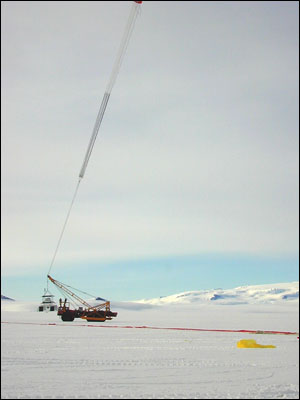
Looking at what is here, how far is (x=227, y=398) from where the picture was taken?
10172 mm

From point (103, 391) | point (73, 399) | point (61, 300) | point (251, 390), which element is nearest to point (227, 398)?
point (251, 390)

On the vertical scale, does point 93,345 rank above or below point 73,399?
below

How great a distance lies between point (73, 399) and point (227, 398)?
425 centimetres

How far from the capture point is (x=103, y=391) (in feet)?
35.1

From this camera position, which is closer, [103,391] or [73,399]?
[73,399]

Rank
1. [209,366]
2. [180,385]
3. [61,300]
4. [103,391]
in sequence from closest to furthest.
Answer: [103,391]
[180,385]
[209,366]
[61,300]

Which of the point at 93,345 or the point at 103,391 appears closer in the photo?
the point at 103,391

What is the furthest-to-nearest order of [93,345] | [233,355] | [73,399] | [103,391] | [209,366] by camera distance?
[93,345] → [233,355] → [209,366] → [103,391] → [73,399]

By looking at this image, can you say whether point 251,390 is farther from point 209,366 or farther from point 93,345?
point 93,345

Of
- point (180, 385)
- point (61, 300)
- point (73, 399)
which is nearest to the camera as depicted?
point (73, 399)

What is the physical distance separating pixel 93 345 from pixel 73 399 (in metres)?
11.5

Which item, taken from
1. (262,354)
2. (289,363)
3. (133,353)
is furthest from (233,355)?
(133,353)

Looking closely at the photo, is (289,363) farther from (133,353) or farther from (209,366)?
(133,353)

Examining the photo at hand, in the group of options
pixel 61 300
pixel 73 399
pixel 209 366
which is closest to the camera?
pixel 73 399
